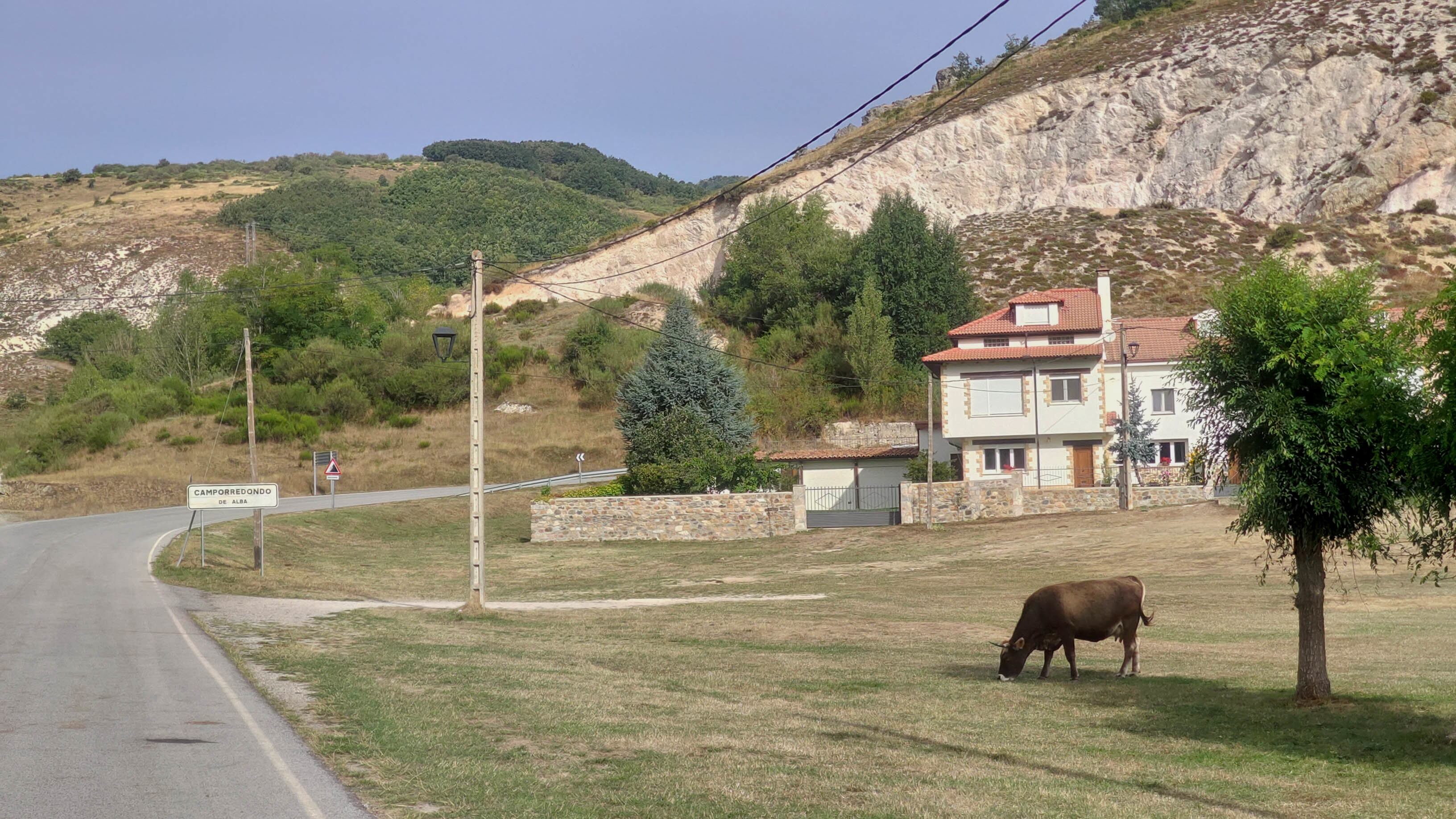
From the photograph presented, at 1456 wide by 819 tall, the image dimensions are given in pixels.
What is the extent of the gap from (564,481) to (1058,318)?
27.4 m

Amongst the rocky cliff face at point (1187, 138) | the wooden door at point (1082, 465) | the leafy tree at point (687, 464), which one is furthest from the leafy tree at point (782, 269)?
the leafy tree at point (687, 464)

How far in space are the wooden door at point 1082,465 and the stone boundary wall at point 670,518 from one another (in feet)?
47.1

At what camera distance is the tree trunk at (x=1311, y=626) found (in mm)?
13164

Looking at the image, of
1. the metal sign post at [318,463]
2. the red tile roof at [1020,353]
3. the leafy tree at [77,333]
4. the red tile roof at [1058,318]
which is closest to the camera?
the red tile roof at [1020,353]

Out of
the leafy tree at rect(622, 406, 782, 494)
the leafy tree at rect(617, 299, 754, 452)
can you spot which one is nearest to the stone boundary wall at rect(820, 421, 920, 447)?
the leafy tree at rect(617, 299, 754, 452)

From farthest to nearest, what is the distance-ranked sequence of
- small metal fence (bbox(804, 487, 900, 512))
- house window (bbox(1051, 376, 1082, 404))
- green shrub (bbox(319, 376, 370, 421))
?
1. green shrub (bbox(319, 376, 370, 421))
2. small metal fence (bbox(804, 487, 900, 512))
3. house window (bbox(1051, 376, 1082, 404))

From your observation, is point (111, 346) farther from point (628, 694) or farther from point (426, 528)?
point (628, 694)

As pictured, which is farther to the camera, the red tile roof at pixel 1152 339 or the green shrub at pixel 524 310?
the green shrub at pixel 524 310

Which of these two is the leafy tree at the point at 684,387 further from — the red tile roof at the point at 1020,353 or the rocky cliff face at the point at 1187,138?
the rocky cliff face at the point at 1187,138

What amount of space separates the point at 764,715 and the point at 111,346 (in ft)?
332

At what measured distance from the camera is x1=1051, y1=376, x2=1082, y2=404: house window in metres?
52.5

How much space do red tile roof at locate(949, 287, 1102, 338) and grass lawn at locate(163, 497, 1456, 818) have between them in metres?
24.1

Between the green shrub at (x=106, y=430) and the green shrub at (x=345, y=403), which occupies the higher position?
the green shrub at (x=345, y=403)

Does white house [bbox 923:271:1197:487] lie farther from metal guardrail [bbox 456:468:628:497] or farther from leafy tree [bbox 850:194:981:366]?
leafy tree [bbox 850:194:981:366]
